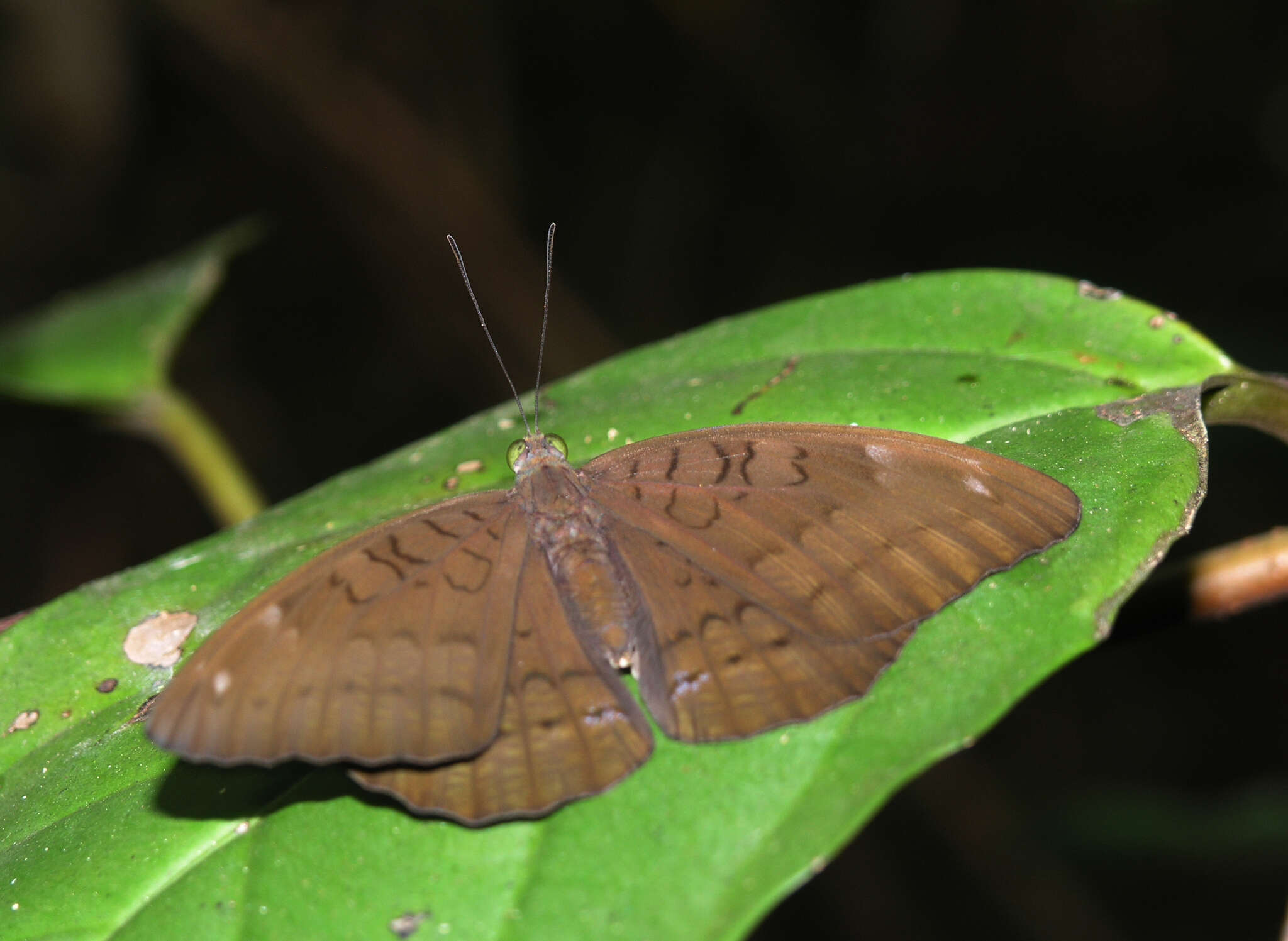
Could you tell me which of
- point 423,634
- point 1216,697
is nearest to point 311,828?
point 423,634

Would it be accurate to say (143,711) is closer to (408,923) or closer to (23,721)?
(23,721)

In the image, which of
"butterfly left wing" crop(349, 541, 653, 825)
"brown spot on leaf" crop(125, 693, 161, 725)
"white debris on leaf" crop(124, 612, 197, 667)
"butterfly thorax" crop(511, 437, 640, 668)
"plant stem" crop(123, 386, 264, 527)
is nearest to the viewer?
"butterfly left wing" crop(349, 541, 653, 825)

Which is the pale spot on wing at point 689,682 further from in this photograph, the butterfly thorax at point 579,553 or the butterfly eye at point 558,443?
the butterfly eye at point 558,443

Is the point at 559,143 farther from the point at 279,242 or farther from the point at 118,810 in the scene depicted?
the point at 118,810

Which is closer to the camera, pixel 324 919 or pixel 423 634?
pixel 324 919

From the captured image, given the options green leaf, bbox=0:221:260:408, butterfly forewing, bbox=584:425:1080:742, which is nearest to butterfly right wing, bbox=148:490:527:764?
butterfly forewing, bbox=584:425:1080:742

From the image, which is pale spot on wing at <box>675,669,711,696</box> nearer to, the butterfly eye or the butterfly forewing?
the butterfly forewing
